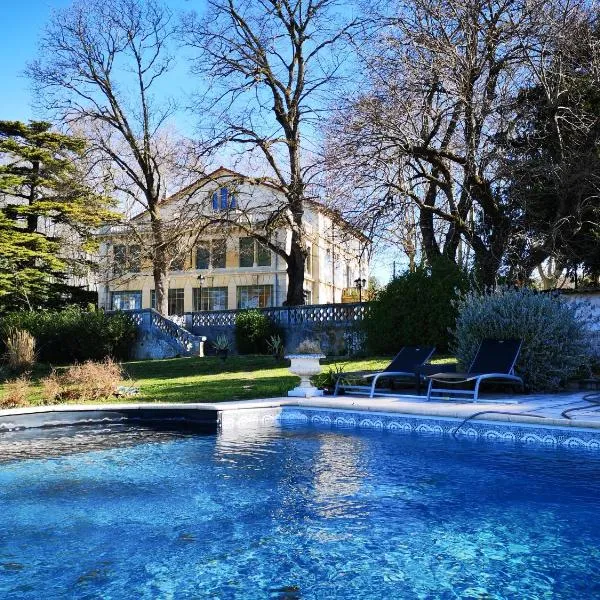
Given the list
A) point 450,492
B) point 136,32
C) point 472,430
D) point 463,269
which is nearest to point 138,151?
point 136,32

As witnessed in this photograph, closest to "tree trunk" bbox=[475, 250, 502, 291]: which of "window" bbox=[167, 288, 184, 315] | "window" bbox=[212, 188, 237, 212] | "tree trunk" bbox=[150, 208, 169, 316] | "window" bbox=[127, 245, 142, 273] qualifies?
"window" bbox=[212, 188, 237, 212]

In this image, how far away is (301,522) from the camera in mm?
5145

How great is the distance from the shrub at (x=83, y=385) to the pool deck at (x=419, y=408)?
2170mm

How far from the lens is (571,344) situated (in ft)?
39.5

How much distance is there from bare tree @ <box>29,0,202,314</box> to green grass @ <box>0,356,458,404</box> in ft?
26.0

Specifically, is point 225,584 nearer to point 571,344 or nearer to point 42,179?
point 571,344

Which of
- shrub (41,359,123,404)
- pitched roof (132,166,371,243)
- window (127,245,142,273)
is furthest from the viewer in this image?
window (127,245,142,273)

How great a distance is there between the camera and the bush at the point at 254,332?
1035 inches

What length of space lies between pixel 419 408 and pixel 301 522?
4692 millimetres

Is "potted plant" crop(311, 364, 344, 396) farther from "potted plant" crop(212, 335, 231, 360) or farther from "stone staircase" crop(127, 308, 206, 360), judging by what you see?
"stone staircase" crop(127, 308, 206, 360)

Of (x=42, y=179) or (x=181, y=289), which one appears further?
(x=181, y=289)

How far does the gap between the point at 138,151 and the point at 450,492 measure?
26.6 meters

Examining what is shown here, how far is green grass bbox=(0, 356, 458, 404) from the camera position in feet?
42.3

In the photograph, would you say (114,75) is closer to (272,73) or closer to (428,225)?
(272,73)
